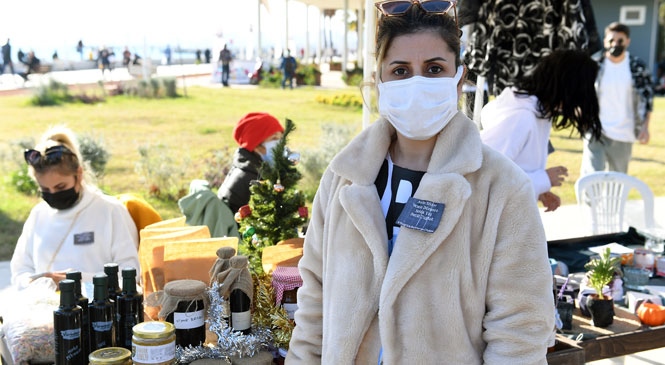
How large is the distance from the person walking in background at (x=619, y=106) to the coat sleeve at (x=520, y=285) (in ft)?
17.9

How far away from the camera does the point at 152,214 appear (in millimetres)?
3514

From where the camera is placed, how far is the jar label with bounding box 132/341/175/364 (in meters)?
1.75

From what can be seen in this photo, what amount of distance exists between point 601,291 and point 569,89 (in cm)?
120

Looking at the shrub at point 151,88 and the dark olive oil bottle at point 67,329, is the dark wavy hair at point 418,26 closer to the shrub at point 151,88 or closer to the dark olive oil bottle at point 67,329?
the dark olive oil bottle at point 67,329

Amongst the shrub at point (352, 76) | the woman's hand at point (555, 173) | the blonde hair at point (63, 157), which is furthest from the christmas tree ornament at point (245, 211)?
the shrub at point (352, 76)

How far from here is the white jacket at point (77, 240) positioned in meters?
3.17

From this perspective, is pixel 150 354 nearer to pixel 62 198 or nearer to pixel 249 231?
pixel 249 231

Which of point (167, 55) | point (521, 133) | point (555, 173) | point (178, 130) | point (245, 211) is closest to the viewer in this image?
point (245, 211)

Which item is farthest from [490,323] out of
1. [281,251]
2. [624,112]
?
[624,112]

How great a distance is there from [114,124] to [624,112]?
10.2 m

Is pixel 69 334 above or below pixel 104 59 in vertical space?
below

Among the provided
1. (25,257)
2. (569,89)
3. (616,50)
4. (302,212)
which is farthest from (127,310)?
(616,50)

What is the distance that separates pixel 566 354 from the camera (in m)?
2.23

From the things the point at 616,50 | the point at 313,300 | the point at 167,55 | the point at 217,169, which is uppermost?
the point at 167,55
